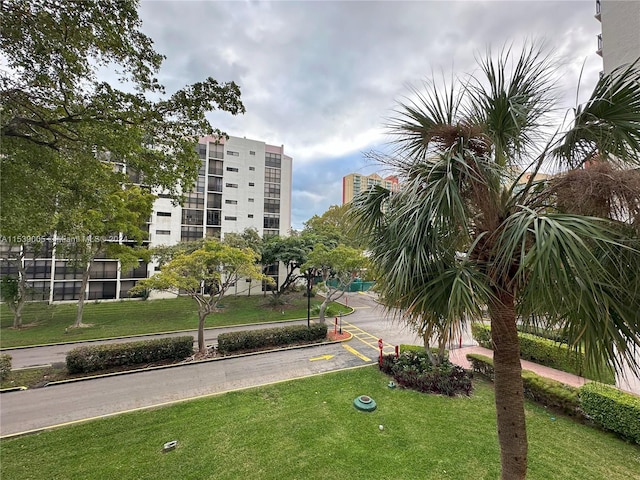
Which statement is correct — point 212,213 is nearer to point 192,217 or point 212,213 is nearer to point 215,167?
point 192,217

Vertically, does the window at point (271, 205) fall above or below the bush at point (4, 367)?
above

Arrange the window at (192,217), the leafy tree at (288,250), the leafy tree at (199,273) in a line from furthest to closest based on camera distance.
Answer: the window at (192,217), the leafy tree at (288,250), the leafy tree at (199,273)

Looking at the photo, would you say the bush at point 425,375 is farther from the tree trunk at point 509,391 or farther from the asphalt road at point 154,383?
the tree trunk at point 509,391

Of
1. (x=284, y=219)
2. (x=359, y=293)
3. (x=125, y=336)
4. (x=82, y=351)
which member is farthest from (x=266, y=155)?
(x=82, y=351)

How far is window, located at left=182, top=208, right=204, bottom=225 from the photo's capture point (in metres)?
28.0

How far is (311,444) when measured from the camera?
19.4 feet

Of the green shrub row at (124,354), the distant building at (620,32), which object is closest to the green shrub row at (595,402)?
the distant building at (620,32)

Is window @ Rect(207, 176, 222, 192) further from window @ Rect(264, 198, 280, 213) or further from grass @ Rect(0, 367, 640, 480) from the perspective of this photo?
grass @ Rect(0, 367, 640, 480)

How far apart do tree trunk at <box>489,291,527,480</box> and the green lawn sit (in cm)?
1650

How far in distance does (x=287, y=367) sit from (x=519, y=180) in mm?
9981

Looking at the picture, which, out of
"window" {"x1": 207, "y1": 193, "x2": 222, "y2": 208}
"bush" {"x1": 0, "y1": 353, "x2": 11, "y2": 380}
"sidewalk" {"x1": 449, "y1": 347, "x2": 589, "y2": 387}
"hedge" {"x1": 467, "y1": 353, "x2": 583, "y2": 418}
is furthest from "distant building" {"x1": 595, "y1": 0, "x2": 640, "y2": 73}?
"window" {"x1": 207, "y1": 193, "x2": 222, "y2": 208}

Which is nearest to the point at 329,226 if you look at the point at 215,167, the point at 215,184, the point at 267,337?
the point at 215,184

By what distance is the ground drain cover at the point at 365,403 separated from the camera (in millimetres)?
7328

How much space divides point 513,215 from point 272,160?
32.0 m
